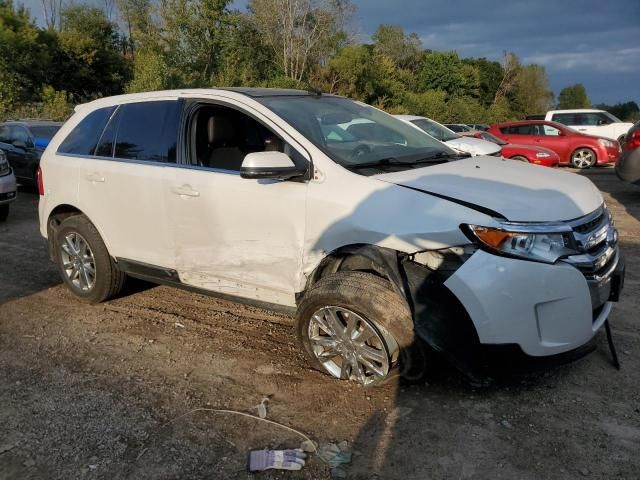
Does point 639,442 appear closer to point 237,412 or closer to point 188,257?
point 237,412

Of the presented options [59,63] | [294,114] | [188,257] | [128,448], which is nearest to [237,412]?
[128,448]

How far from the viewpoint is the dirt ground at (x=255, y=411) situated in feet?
8.87

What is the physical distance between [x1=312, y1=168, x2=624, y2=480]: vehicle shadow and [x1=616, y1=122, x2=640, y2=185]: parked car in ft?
21.6

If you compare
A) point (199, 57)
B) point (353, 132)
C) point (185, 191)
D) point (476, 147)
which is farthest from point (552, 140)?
point (199, 57)

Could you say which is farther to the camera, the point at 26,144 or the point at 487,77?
the point at 487,77

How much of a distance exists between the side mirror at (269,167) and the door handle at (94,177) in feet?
5.84

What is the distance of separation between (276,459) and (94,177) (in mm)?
2974

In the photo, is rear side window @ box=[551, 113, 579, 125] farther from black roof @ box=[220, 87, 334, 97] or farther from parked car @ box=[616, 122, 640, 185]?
black roof @ box=[220, 87, 334, 97]

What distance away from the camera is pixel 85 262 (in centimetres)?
492

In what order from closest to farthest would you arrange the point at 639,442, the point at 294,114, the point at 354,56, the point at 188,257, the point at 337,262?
the point at 639,442 → the point at 337,262 → the point at 294,114 → the point at 188,257 → the point at 354,56

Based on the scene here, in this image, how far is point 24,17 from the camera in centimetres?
3516

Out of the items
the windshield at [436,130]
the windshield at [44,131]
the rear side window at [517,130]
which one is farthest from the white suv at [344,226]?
the rear side window at [517,130]

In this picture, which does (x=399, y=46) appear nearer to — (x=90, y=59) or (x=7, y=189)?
(x=90, y=59)

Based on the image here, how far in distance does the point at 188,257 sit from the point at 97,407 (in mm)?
1248
